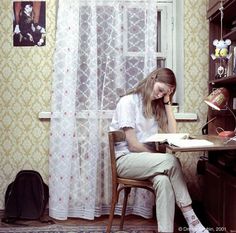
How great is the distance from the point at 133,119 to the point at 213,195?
0.75 m

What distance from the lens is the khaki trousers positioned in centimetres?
206

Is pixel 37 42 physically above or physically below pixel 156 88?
above

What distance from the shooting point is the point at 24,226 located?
273 centimetres

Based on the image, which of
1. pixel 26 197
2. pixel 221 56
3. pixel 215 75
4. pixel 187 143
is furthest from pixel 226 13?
pixel 26 197

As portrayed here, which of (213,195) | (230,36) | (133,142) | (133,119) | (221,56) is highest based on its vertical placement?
(230,36)

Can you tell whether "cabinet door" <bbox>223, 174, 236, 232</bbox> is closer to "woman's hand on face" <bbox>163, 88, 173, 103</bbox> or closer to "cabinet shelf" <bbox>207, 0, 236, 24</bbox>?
"woman's hand on face" <bbox>163, 88, 173, 103</bbox>

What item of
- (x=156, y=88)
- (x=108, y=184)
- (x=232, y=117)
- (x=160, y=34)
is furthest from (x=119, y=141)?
(x=160, y=34)

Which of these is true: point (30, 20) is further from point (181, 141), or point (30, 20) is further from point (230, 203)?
point (230, 203)

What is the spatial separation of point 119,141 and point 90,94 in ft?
1.97

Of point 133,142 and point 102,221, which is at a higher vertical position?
point 133,142

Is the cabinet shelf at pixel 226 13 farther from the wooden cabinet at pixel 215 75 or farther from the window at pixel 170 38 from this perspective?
the window at pixel 170 38

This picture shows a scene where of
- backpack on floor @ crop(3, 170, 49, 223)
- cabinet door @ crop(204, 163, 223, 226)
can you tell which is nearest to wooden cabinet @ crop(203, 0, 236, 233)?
cabinet door @ crop(204, 163, 223, 226)

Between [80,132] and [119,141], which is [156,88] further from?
[80,132]

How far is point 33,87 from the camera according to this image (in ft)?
10.0
